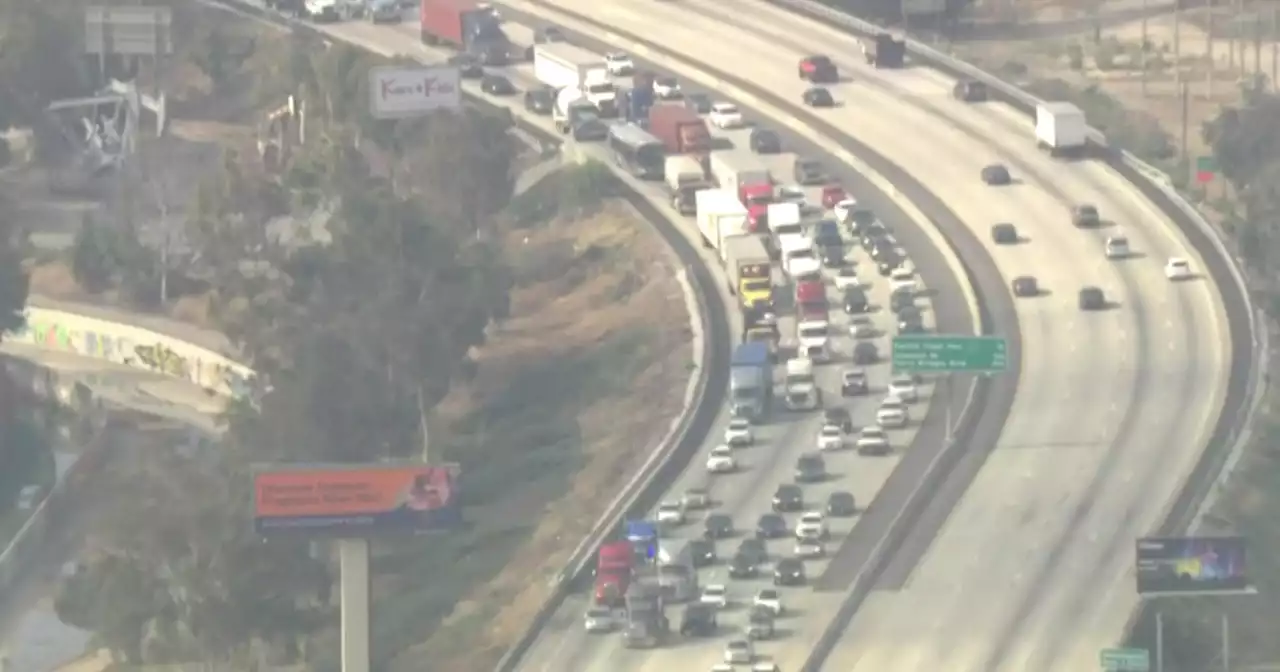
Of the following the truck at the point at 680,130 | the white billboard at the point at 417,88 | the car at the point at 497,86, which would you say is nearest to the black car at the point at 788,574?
the truck at the point at 680,130

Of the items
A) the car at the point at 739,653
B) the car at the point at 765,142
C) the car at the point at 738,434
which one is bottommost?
the car at the point at 765,142

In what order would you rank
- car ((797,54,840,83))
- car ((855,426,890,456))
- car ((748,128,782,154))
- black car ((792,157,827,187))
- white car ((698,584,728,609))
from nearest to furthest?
white car ((698,584,728,609))
car ((855,426,890,456))
black car ((792,157,827,187))
car ((748,128,782,154))
car ((797,54,840,83))

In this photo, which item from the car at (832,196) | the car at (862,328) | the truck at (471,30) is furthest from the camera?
the truck at (471,30)

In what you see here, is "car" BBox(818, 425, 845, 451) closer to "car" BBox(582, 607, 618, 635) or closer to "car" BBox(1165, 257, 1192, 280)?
"car" BBox(582, 607, 618, 635)

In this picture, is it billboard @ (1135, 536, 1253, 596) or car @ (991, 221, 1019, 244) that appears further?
car @ (991, 221, 1019, 244)

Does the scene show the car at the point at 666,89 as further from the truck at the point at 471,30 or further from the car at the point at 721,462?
the car at the point at 721,462

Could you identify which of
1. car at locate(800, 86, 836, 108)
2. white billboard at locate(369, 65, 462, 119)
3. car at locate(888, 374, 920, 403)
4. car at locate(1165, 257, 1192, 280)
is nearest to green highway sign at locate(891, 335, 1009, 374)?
car at locate(888, 374, 920, 403)

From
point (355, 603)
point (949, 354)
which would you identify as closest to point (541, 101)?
point (949, 354)

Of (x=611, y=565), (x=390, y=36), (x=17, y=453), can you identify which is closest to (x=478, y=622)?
(x=611, y=565)
